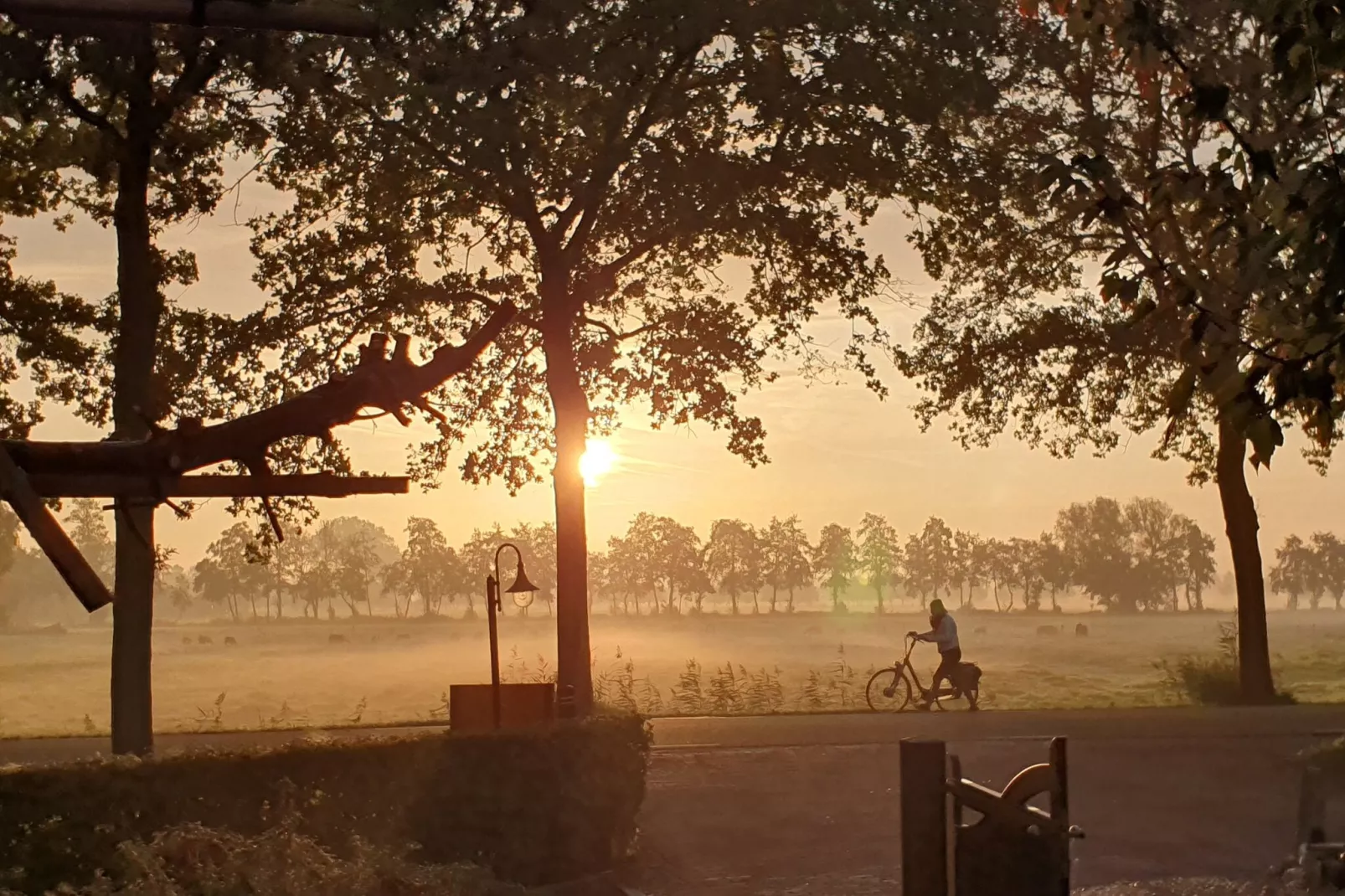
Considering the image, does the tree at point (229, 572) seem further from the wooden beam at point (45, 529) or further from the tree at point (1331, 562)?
the wooden beam at point (45, 529)

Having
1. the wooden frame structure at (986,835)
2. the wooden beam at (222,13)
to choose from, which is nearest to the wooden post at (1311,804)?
the wooden frame structure at (986,835)

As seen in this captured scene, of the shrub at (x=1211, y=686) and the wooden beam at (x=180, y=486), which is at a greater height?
the wooden beam at (x=180, y=486)

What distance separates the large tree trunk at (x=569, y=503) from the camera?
24469mm

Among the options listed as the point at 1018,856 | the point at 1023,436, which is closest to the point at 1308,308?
the point at 1018,856

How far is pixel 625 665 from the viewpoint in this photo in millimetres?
69188

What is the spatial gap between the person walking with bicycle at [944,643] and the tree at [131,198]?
13.9m

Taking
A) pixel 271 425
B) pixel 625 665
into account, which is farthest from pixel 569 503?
pixel 625 665

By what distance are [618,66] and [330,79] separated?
4.67 meters

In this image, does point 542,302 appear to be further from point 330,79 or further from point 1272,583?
point 1272,583

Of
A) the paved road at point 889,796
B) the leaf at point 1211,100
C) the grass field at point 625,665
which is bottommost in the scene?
the grass field at point 625,665

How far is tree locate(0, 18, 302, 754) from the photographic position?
819 inches

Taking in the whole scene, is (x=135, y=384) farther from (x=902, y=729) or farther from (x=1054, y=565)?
(x=1054, y=565)

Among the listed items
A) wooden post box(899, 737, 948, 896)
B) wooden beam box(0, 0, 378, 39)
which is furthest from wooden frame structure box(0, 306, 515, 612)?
wooden post box(899, 737, 948, 896)

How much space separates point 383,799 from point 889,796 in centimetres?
723
